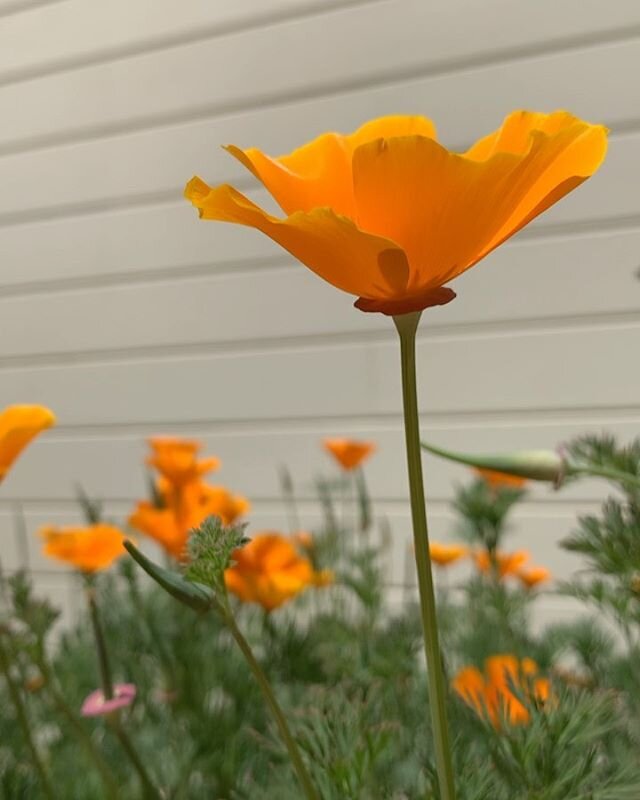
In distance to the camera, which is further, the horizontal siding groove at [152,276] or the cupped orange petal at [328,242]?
the horizontal siding groove at [152,276]

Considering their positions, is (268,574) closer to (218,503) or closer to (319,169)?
(218,503)

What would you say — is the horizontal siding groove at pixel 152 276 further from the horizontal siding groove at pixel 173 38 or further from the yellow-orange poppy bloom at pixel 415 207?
the yellow-orange poppy bloom at pixel 415 207

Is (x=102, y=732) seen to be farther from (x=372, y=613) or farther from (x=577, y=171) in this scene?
(x=577, y=171)

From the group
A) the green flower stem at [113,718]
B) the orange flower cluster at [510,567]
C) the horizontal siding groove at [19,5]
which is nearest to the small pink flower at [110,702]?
the green flower stem at [113,718]

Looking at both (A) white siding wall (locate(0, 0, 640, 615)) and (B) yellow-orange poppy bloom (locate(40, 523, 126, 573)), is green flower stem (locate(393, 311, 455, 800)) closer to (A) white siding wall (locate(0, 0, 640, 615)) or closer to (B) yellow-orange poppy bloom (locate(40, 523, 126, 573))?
(B) yellow-orange poppy bloom (locate(40, 523, 126, 573))

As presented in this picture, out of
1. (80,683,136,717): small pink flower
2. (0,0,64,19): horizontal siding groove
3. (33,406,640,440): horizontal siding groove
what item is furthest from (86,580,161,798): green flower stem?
(0,0,64,19): horizontal siding groove

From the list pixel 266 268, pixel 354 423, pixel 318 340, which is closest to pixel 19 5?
pixel 266 268

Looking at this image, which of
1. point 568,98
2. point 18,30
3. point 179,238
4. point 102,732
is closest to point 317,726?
point 102,732
